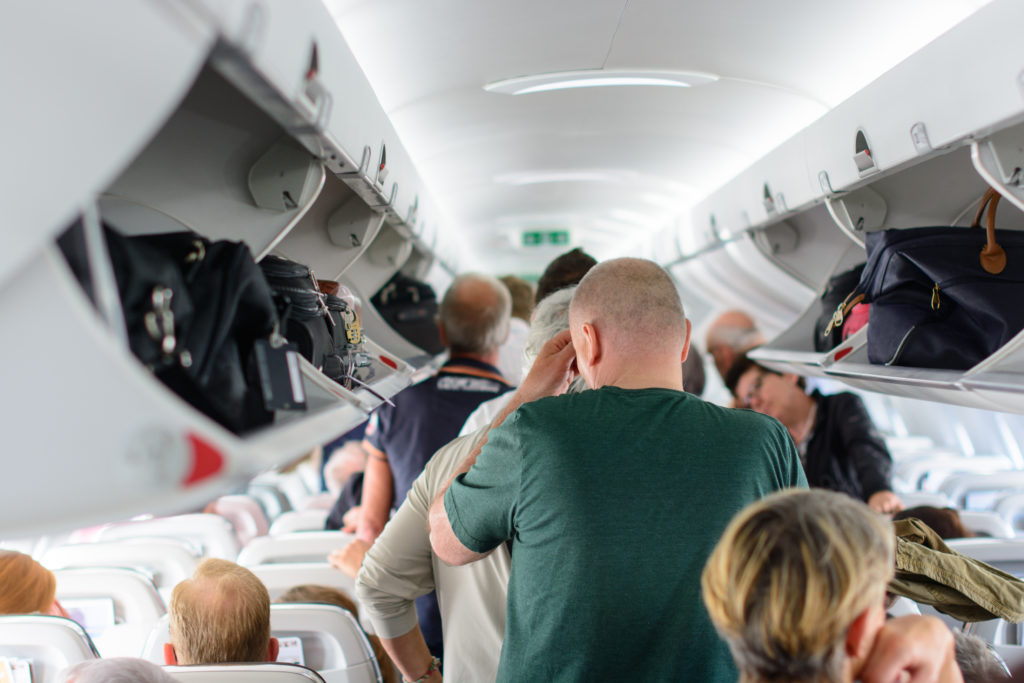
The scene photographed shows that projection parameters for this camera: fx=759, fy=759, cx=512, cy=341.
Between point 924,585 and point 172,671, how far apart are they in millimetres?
1916

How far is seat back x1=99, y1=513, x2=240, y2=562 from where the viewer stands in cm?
424

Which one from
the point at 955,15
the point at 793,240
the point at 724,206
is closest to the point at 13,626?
the point at 955,15

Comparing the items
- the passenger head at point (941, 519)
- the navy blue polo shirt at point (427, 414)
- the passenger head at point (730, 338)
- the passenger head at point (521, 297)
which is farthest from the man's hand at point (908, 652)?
the passenger head at point (730, 338)

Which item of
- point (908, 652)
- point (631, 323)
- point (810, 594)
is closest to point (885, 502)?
point (631, 323)

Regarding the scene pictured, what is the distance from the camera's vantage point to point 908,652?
1.23m

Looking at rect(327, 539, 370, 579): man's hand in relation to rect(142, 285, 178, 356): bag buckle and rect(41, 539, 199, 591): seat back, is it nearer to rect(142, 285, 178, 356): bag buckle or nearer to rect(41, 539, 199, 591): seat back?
rect(41, 539, 199, 591): seat back

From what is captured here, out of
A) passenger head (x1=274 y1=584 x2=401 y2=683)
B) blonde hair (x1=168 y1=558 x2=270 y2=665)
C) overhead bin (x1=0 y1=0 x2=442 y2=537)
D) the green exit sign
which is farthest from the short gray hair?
the green exit sign

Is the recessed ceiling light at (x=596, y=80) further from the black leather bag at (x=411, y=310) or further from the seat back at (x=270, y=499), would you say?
the seat back at (x=270, y=499)

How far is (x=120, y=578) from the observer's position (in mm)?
2939

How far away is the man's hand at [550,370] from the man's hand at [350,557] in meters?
1.30

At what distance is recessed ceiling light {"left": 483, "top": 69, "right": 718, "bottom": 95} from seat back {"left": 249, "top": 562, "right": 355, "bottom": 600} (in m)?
2.58

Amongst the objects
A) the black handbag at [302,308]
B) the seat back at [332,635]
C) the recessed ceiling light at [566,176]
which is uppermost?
the recessed ceiling light at [566,176]

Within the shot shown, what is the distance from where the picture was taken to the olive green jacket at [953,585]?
1.88 metres

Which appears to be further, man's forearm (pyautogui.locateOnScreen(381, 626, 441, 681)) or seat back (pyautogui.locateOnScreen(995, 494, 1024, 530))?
seat back (pyautogui.locateOnScreen(995, 494, 1024, 530))
